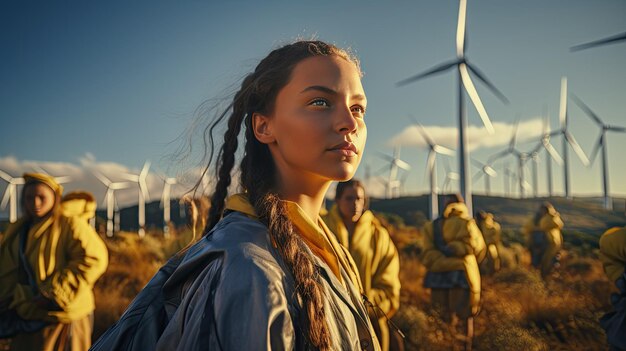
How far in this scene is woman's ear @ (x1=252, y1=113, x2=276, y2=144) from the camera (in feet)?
5.39

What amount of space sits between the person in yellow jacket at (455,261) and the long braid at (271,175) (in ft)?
20.5

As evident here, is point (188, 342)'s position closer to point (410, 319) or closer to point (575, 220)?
point (410, 319)

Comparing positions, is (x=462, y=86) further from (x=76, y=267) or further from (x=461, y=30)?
(x=76, y=267)

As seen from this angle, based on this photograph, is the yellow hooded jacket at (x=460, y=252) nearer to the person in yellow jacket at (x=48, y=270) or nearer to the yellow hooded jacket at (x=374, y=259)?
the yellow hooded jacket at (x=374, y=259)

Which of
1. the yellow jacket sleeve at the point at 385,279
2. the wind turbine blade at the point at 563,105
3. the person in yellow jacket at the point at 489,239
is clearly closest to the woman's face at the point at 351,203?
the yellow jacket sleeve at the point at 385,279

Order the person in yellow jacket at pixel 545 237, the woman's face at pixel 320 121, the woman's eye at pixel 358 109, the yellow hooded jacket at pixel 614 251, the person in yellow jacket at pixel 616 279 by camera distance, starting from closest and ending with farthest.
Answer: the woman's face at pixel 320 121 → the woman's eye at pixel 358 109 → the person in yellow jacket at pixel 616 279 → the yellow hooded jacket at pixel 614 251 → the person in yellow jacket at pixel 545 237

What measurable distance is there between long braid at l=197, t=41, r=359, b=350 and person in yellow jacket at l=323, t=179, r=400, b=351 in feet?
11.1

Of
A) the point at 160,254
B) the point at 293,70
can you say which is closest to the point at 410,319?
the point at 293,70

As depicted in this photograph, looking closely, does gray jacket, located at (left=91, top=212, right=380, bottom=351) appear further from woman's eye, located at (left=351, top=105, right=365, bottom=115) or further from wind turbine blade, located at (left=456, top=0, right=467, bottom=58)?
wind turbine blade, located at (left=456, top=0, right=467, bottom=58)

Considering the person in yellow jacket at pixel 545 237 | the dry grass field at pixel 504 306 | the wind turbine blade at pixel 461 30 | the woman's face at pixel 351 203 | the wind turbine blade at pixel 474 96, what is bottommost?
the dry grass field at pixel 504 306

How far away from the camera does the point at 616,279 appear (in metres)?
4.90

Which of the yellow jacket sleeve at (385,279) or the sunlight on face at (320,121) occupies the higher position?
the sunlight on face at (320,121)

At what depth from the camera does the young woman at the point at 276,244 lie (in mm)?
1056

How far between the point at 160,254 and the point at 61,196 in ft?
42.3
